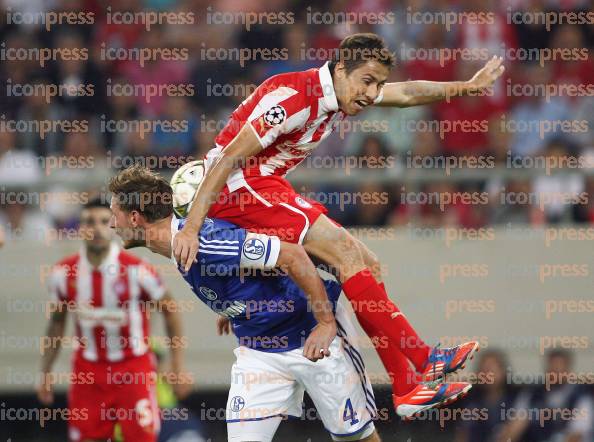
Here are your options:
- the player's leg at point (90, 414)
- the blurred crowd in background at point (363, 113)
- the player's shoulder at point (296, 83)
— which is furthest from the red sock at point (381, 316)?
the blurred crowd in background at point (363, 113)

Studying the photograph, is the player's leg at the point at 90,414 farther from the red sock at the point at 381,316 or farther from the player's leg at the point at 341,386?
the red sock at the point at 381,316

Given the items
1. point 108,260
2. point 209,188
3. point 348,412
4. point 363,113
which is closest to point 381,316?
point 348,412

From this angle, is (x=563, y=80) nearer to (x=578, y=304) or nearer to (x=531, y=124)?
(x=531, y=124)

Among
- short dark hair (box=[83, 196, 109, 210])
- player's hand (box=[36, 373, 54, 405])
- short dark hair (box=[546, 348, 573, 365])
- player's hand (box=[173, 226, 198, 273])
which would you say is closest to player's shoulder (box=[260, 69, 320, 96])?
player's hand (box=[173, 226, 198, 273])

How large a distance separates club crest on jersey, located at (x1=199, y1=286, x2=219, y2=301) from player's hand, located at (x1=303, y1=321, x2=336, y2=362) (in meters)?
0.48

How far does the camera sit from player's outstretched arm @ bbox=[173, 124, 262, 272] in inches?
198

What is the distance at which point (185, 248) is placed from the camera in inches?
197

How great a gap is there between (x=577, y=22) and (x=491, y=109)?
1.42 m

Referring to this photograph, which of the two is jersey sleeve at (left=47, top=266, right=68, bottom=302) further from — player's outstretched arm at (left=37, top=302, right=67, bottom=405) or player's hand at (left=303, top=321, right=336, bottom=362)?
player's hand at (left=303, top=321, right=336, bottom=362)

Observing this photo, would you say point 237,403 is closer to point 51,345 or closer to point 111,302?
point 111,302

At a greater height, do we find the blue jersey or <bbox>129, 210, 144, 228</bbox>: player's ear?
<bbox>129, 210, 144, 228</bbox>: player's ear

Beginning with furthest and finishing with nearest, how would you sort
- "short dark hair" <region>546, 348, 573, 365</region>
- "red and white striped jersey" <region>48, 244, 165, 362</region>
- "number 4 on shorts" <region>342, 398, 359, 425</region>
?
"short dark hair" <region>546, 348, 573, 365</region>, "red and white striped jersey" <region>48, 244, 165, 362</region>, "number 4 on shorts" <region>342, 398, 359, 425</region>

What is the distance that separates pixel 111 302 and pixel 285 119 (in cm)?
287

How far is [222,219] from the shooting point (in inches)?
212
